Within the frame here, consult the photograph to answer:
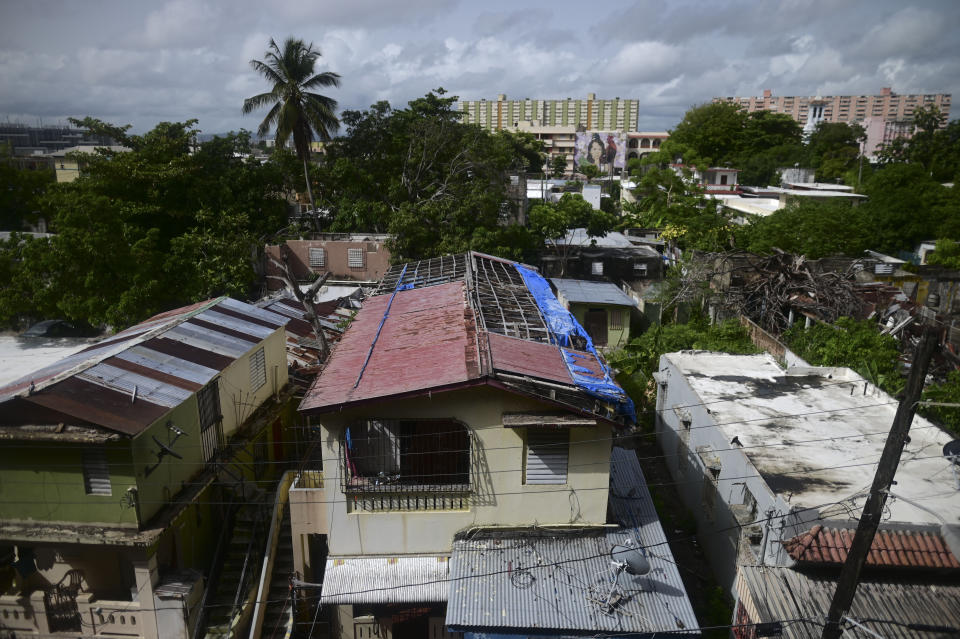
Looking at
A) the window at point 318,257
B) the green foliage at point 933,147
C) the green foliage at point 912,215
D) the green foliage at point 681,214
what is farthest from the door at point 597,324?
the green foliage at point 933,147

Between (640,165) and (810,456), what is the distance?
74640mm

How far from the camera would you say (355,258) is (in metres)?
31.6

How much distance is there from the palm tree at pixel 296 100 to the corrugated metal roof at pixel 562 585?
27.9m

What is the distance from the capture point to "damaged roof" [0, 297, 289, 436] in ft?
37.2

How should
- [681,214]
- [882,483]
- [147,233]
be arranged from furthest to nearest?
[681,214] < [147,233] < [882,483]

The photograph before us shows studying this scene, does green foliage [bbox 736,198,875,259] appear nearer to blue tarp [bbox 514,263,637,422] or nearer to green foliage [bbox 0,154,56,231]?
blue tarp [bbox 514,263,637,422]

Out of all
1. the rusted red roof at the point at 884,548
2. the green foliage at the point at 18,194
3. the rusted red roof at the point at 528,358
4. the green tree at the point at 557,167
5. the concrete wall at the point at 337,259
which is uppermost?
the green tree at the point at 557,167

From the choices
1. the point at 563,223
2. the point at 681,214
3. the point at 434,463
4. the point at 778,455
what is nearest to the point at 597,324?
the point at 563,223

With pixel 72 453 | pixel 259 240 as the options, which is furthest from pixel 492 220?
pixel 72 453

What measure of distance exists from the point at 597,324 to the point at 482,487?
19059 millimetres

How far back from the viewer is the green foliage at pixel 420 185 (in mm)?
29922

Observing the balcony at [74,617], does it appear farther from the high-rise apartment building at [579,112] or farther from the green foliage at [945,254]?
the high-rise apartment building at [579,112]

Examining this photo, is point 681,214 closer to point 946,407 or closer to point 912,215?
point 912,215

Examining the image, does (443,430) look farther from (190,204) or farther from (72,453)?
(190,204)
